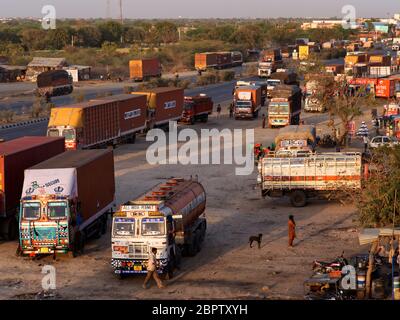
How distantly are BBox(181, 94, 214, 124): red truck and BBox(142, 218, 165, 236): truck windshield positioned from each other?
122ft

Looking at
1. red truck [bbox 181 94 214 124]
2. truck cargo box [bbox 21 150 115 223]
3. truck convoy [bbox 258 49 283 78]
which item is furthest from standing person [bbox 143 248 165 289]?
truck convoy [bbox 258 49 283 78]

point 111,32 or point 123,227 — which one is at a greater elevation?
point 123,227

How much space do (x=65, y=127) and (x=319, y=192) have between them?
51.3ft

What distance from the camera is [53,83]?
80312mm

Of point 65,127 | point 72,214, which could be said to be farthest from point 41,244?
point 65,127

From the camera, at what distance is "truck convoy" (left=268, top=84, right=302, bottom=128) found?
52656 millimetres

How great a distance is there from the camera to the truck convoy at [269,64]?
101375 mm

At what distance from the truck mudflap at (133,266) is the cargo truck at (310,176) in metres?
10.0

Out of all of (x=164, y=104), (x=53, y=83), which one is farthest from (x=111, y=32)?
(x=164, y=104)

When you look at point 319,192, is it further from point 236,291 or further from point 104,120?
point 104,120

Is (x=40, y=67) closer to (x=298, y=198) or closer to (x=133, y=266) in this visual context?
(x=298, y=198)

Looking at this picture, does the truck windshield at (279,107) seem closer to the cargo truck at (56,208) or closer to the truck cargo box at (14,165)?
the truck cargo box at (14,165)

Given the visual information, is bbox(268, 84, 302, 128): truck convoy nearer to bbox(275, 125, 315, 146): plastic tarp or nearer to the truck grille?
bbox(275, 125, 315, 146): plastic tarp

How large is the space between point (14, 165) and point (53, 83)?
5742 centimetres
